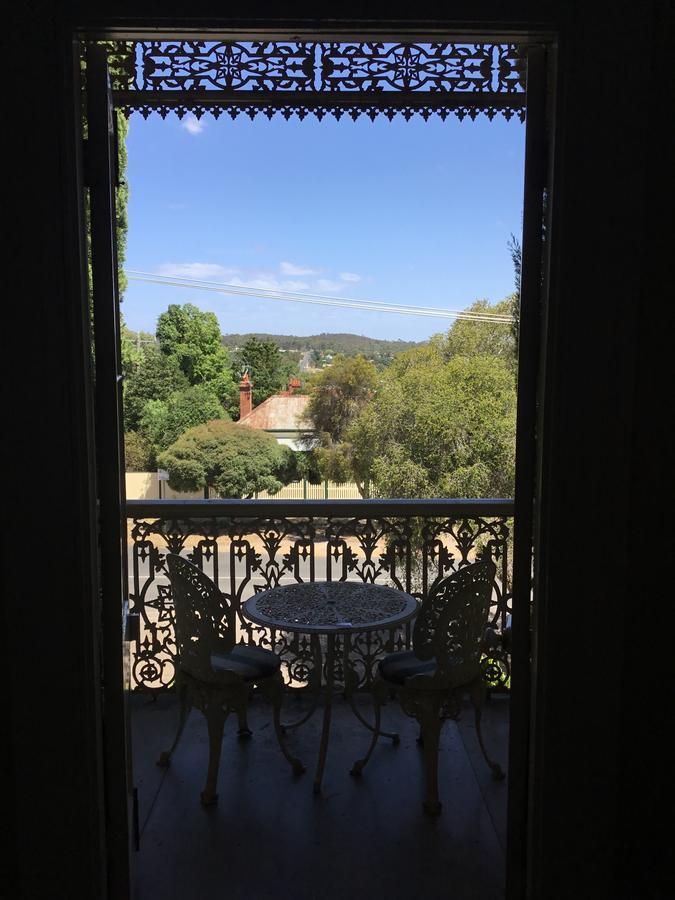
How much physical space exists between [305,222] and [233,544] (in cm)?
1647

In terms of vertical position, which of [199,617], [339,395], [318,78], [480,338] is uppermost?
[318,78]

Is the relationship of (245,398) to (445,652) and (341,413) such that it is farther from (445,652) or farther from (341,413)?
(445,652)

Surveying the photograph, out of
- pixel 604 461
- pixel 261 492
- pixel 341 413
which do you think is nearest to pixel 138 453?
pixel 261 492

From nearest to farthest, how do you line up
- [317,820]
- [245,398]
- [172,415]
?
[317,820], [172,415], [245,398]

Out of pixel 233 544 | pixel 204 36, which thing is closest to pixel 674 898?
pixel 204 36

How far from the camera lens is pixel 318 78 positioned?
3094 millimetres

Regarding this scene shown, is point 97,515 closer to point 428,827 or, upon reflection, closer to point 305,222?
point 428,827

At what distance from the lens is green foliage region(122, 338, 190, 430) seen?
15.6m

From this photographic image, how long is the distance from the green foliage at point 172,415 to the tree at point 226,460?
0.63 feet

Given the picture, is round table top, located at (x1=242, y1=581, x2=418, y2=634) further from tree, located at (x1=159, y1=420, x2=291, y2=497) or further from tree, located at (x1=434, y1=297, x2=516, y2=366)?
tree, located at (x1=159, y1=420, x2=291, y2=497)

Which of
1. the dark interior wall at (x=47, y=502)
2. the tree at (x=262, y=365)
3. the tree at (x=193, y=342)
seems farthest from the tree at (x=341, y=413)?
the dark interior wall at (x=47, y=502)

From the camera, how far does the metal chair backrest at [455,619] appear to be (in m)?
2.83

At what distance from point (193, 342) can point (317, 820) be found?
14260 mm

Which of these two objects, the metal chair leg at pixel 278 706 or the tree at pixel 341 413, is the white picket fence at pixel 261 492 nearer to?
the tree at pixel 341 413
